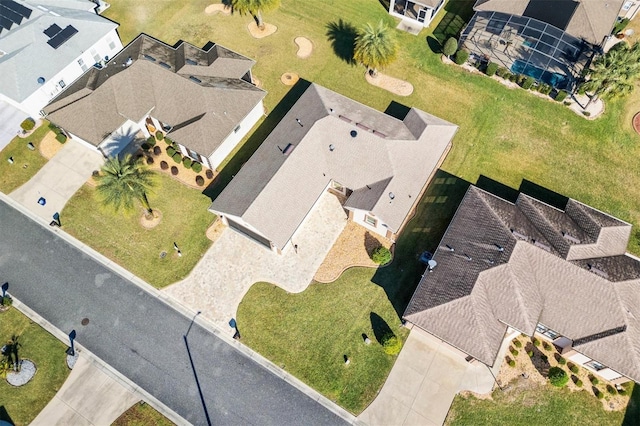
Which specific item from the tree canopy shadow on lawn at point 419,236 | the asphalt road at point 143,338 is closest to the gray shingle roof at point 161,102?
the asphalt road at point 143,338

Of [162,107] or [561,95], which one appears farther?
[561,95]

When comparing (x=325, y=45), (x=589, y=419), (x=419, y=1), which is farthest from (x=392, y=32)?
(x=589, y=419)

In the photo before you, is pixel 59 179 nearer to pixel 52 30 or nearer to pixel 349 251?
pixel 52 30

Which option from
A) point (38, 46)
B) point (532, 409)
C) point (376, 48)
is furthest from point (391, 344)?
point (38, 46)

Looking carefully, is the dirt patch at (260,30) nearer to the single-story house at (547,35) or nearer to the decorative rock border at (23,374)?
the single-story house at (547,35)

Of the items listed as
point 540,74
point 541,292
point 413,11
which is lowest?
point 541,292

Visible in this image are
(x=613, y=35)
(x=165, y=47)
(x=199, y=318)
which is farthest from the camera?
(x=613, y=35)

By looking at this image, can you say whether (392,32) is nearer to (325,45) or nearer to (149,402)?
(325,45)
